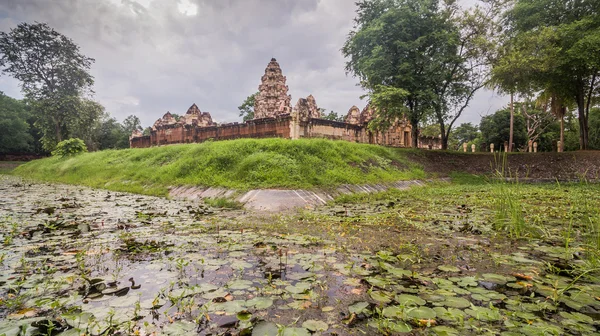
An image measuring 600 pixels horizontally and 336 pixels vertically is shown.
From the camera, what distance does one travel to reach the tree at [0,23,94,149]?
27.5 meters

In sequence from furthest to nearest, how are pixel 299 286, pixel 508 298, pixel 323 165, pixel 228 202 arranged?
pixel 323 165
pixel 228 202
pixel 299 286
pixel 508 298

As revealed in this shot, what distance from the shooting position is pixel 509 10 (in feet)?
59.1

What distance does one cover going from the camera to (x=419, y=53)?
16688mm

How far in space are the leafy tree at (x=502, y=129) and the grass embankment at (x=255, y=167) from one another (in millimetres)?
27072

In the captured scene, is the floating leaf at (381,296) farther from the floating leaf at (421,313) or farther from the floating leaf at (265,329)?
the floating leaf at (265,329)

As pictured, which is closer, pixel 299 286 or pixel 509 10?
pixel 299 286

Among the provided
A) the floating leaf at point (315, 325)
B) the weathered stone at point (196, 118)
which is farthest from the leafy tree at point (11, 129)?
the floating leaf at point (315, 325)

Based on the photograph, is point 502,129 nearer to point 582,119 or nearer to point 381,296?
point 582,119

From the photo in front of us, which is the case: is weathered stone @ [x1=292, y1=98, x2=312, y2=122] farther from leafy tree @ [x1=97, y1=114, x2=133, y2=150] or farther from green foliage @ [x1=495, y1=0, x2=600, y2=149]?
leafy tree @ [x1=97, y1=114, x2=133, y2=150]

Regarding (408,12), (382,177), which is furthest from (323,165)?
(408,12)

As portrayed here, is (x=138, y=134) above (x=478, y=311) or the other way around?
above

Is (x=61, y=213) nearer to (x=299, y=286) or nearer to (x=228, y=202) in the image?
(x=228, y=202)

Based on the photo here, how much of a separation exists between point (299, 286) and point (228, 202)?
4.98m

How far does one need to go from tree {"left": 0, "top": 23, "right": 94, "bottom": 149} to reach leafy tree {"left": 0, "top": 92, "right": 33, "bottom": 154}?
8.98 meters
